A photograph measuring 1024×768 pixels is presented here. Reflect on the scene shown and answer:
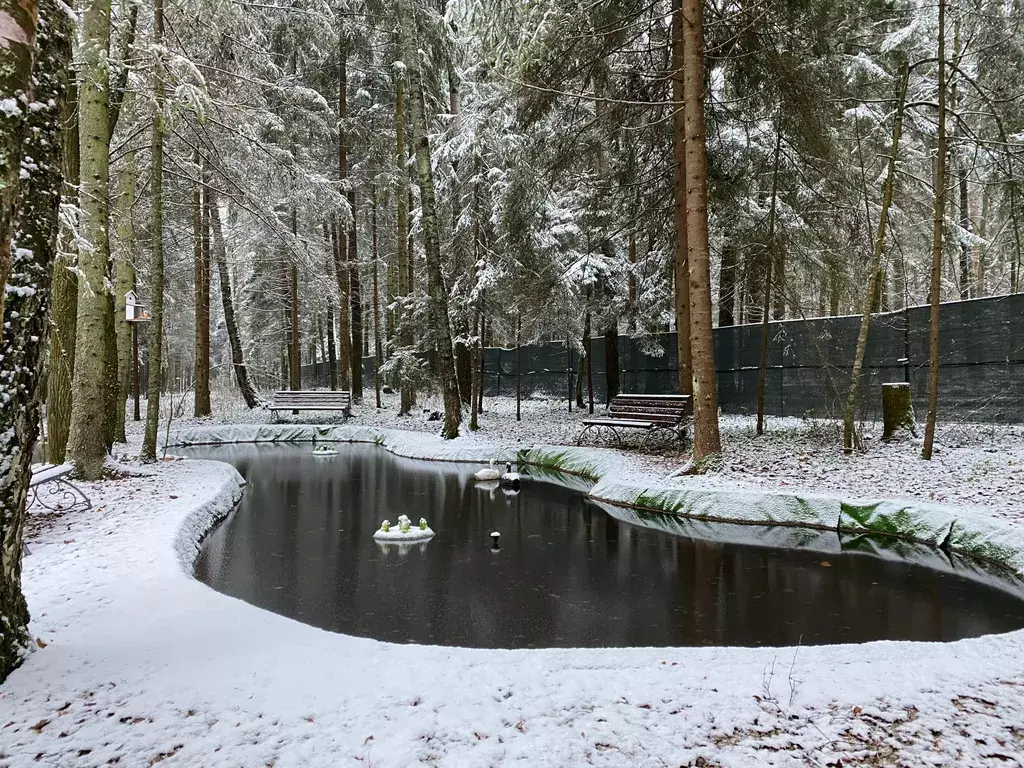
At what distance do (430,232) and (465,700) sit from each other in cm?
1078

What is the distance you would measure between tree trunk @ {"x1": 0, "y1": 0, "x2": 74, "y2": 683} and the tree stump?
9726mm

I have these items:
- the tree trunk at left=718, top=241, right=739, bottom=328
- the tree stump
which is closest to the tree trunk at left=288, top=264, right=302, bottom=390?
the tree trunk at left=718, top=241, right=739, bottom=328

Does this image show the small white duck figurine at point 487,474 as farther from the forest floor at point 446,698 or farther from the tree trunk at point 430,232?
the forest floor at point 446,698

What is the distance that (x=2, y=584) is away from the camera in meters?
2.96

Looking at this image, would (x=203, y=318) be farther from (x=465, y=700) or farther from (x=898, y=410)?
(x=465, y=700)

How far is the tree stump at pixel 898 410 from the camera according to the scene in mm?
8977

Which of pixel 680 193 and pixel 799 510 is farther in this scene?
pixel 680 193

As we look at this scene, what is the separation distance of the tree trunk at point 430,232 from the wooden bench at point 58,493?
22.3 feet

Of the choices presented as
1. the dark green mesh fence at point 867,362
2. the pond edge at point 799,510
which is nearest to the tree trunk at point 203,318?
the dark green mesh fence at point 867,362

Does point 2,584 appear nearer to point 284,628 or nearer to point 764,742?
point 284,628

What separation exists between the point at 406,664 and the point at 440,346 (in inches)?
380

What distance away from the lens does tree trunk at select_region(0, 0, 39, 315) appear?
2.20 meters

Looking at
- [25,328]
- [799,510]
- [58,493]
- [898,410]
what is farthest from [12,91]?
[898,410]

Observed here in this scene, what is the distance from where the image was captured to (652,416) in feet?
34.7
